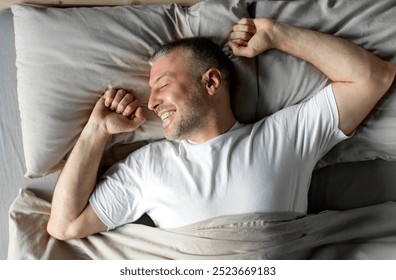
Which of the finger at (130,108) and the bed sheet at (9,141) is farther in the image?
the bed sheet at (9,141)

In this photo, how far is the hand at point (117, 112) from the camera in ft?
4.22

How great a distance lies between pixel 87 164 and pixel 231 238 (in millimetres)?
417

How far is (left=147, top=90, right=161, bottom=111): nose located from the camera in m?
1.26

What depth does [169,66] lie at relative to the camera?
4.16ft

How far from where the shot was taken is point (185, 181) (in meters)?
1.27

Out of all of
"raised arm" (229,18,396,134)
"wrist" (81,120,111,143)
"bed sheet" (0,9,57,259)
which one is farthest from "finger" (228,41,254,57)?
"bed sheet" (0,9,57,259)

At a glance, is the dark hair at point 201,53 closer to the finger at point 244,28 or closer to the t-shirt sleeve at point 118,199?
the finger at point 244,28

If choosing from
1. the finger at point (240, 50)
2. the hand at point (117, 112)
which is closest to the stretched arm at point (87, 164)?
the hand at point (117, 112)

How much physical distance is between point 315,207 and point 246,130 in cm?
31

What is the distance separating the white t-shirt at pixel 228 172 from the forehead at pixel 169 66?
0.19 m

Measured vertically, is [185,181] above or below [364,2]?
below

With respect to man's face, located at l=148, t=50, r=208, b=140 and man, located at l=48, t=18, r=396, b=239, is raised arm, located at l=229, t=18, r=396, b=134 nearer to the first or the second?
man, located at l=48, t=18, r=396, b=239
